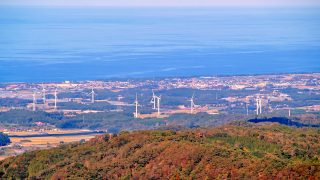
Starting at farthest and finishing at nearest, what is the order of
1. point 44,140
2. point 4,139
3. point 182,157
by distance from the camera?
point 44,140 < point 4,139 < point 182,157

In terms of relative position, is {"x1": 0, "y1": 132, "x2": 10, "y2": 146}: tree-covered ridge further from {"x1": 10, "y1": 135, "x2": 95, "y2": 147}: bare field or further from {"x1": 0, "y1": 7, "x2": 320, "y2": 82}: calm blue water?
{"x1": 0, "y1": 7, "x2": 320, "y2": 82}: calm blue water

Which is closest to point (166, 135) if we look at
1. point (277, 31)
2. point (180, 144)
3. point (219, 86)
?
point (180, 144)

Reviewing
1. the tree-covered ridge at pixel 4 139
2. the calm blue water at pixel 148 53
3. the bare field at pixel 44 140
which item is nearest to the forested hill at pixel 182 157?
the bare field at pixel 44 140

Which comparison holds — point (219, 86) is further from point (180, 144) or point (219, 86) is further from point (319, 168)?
point (319, 168)

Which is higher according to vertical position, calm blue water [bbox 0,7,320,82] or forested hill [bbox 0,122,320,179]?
calm blue water [bbox 0,7,320,82]

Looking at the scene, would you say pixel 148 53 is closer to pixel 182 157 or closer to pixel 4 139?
pixel 4 139

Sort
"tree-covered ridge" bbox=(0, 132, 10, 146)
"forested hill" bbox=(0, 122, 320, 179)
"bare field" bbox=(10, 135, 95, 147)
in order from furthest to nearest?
"bare field" bbox=(10, 135, 95, 147) < "tree-covered ridge" bbox=(0, 132, 10, 146) < "forested hill" bbox=(0, 122, 320, 179)

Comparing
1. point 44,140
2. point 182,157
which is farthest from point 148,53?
point 182,157

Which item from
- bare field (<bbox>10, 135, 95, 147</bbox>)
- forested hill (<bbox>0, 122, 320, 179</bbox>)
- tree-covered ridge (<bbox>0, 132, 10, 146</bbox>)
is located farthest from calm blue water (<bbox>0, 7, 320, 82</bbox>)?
forested hill (<bbox>0, 122, 320, 179</bbox>)
